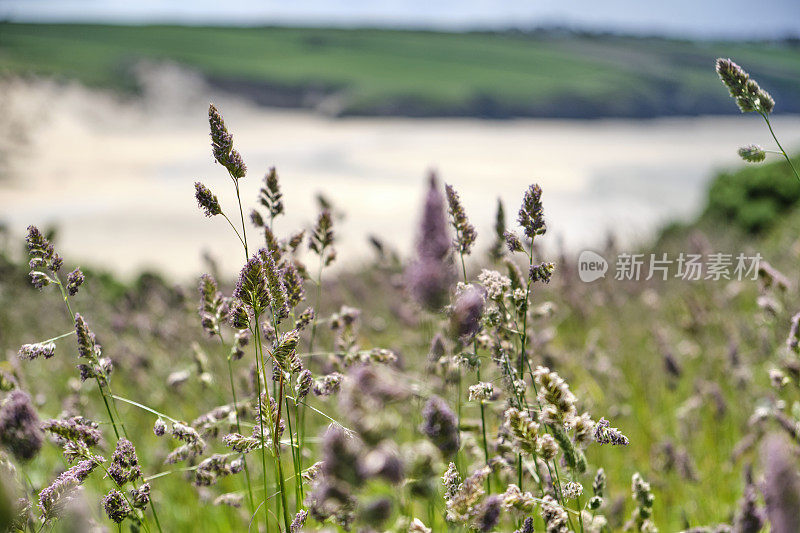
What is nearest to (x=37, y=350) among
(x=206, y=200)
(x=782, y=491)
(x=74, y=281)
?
(x=74, y=281)

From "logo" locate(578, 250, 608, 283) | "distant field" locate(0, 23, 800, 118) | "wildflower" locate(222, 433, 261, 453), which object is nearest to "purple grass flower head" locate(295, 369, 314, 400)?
"wildflower" locate(222, 433, 261, 453)

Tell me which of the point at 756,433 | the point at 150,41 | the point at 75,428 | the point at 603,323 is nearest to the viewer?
the point at 75,428

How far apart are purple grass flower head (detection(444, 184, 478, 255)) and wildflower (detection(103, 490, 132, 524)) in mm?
972

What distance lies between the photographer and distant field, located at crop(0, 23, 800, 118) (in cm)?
4266

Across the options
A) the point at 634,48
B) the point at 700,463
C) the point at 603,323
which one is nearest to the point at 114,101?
the point at 603,323

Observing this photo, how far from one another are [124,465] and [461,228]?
977mm

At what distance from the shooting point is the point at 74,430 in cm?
146

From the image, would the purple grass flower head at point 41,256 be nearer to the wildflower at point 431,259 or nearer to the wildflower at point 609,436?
the wildflower at point 431,259

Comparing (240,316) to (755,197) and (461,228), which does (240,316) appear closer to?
(461,228)

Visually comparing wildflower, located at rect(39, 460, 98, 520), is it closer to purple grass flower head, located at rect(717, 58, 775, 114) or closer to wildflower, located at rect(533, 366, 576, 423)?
wildflower, located at rect(533, 366, 576, 423)

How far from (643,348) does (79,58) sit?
48751mm

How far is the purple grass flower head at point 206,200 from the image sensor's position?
1428mm

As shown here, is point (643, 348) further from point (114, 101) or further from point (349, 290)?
point (114, 101)

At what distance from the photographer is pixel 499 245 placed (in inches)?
75.7
